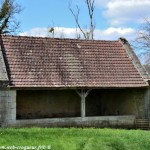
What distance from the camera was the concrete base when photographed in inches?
818

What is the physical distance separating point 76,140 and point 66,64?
9366 mm

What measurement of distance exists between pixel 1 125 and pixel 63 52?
240 inches

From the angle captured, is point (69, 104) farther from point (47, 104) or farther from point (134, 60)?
point (134, 60)

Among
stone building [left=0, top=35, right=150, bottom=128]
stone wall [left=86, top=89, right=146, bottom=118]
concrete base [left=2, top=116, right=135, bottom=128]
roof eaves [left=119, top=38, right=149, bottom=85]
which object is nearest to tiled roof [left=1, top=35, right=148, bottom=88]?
stone building [left=0, top=35, right=150, bottom=128]

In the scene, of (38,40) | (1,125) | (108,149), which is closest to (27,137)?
(108,149)

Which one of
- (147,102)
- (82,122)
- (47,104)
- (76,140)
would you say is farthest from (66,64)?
(76,140)

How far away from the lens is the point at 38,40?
79.0 feet

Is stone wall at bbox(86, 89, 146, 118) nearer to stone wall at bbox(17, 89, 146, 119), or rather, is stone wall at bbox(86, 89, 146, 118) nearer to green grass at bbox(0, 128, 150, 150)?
stone wall at bbox(17, 89, 146, 119)

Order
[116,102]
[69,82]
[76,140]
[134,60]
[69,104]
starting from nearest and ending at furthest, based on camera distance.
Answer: [76,140], [69,82], [134,60], [69,104], [116,102]

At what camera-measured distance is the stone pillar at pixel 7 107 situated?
2000 centimetres

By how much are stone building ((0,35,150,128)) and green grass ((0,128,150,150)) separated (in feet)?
17.7

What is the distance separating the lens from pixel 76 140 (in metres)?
14.2

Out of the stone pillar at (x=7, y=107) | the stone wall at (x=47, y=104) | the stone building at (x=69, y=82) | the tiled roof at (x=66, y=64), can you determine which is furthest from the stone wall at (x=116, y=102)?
the stone pillar at (x=7, y=107)

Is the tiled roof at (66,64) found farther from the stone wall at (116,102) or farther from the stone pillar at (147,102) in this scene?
the stone wall at (116,102)
